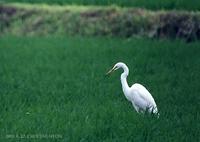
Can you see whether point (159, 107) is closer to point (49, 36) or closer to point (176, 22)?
point (176, 22)

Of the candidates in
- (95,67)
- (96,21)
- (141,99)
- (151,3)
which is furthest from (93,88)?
(151,3)

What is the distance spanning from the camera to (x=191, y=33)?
18.0 metres

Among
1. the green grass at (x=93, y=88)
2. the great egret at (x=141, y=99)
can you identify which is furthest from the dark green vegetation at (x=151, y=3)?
the great egret at (x=141, y=99)

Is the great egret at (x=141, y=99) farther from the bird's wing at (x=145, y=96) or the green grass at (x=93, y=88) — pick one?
the green grass at (x=93, y=88)

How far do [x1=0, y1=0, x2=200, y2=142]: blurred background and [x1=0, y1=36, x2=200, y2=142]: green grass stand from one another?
0.05ft

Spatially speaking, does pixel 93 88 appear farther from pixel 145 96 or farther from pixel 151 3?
pixel 151 3

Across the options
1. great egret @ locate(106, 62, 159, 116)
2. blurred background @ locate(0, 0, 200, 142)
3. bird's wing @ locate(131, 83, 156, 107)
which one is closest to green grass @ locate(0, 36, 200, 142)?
blurred background @ locate(0, 0, 200, 142)

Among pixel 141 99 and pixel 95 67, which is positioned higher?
pixel 141 99

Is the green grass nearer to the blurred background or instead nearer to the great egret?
the blurred background

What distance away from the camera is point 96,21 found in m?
19.5

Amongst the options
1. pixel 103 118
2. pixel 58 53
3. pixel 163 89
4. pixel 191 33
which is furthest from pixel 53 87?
pixel 191 33

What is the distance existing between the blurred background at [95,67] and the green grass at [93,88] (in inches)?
0.5

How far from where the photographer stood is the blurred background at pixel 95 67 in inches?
341

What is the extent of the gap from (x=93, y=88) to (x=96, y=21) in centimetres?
806
